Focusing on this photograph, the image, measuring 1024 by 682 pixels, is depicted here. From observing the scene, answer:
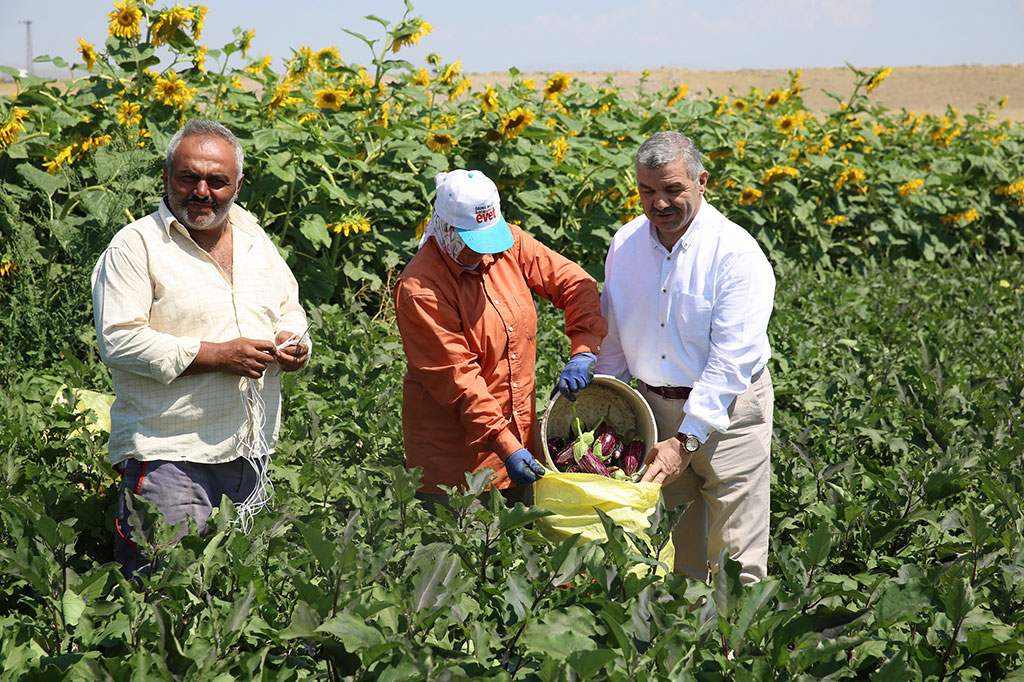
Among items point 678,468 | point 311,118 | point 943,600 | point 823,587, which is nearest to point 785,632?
point 823,587

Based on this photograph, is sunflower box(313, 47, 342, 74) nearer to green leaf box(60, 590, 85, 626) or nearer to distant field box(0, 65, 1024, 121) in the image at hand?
green leaf box(60, 590, 85, 626)

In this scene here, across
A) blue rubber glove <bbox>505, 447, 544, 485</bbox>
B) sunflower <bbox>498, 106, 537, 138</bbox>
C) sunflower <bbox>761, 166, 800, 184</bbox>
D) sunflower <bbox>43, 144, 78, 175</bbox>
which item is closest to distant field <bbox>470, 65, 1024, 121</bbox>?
sunflower <bbox>761, 166, 800, 184</bbox>

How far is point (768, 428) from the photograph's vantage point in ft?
10.2

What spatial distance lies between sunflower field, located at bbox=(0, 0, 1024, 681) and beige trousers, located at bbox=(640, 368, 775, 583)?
0.14 metres

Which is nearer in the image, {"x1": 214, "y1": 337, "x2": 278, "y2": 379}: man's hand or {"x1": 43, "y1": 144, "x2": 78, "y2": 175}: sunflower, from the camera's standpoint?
{"x1": 214, "y1": 337, "x2": 278, "y2": 379}: man's hand

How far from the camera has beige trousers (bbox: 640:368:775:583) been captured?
3035mm

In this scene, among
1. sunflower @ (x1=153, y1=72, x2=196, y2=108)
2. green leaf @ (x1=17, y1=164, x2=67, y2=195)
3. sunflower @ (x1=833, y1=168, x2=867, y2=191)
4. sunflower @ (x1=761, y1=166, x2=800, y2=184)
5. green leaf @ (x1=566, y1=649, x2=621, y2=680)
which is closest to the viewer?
green leaf @ (x1=566, y1=649, x2=621, y2=680)

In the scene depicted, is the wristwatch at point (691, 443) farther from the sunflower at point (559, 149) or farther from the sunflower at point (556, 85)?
the sunflower at point (556, 85)

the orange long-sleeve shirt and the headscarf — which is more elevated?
the headscarf

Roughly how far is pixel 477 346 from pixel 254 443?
2.32 ft

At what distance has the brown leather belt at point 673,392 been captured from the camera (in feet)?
9.86

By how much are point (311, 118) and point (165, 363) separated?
12.1 feet

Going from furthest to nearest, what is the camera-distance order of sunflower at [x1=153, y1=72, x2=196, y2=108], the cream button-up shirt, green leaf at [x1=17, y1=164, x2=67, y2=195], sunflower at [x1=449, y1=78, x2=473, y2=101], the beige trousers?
sunflower at [x1=449, y1=78, x2=473, y2=101] → sunflower at [x1=153, y1=72, x2=196, y2=108] → green leaf at [x1=17, y1=164, x2=67, y2=195] → the beige trousers → the cream button-up shirt

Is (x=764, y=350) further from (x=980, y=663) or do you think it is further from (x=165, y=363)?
(x=165, y=363)
